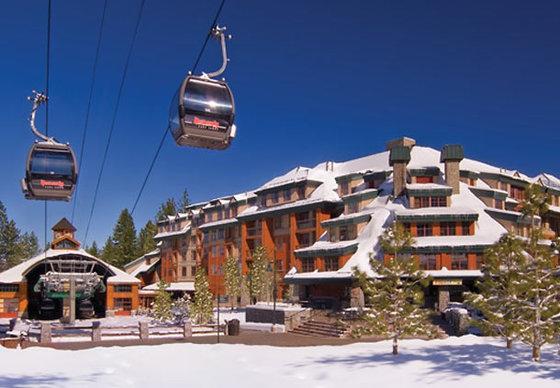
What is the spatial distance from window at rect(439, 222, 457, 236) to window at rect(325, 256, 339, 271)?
10.1 m

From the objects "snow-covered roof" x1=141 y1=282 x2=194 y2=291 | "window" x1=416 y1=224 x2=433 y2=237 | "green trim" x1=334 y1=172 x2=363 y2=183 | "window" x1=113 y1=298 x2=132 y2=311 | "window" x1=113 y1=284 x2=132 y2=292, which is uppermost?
"green trim" x1=334 y1=172 x2=363 y2=183

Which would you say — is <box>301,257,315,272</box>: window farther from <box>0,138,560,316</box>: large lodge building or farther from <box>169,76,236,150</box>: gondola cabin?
<box>169,76,236,150</box>: gondola cabin

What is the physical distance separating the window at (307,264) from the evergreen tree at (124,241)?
7531 centimetres

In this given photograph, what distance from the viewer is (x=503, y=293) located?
29156 millimetres

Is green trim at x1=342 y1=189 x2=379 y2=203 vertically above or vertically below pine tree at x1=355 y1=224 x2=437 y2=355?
above

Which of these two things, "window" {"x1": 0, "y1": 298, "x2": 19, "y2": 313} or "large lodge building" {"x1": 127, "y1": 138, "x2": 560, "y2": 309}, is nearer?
"large lodge building" {"x1": 127, "y1": 138, "x2": 560, "y2": 309}

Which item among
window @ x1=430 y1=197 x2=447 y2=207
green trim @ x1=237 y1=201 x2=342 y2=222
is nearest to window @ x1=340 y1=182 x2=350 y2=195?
green trim @ x1=237 y1=201 x2=342 y2=222

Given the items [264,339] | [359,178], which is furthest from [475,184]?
[264,339]

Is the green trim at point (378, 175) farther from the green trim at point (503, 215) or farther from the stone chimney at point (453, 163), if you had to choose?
the green trim at point (503, 215)

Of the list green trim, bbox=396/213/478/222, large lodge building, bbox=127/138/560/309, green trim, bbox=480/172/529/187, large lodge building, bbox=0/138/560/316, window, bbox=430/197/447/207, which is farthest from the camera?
green trim, bbox=480/172/529/187

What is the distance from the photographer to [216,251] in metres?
88.2

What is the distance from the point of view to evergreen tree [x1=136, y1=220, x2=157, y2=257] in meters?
127

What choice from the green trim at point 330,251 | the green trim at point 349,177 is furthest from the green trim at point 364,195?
the green trim at point 330,251

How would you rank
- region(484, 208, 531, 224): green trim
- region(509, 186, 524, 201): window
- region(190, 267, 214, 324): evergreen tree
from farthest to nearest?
region(509, 186, 524, 201): window < region(484, 208, 531, 224): green trim < region(190, 267, 214, 324): evergreen tree
